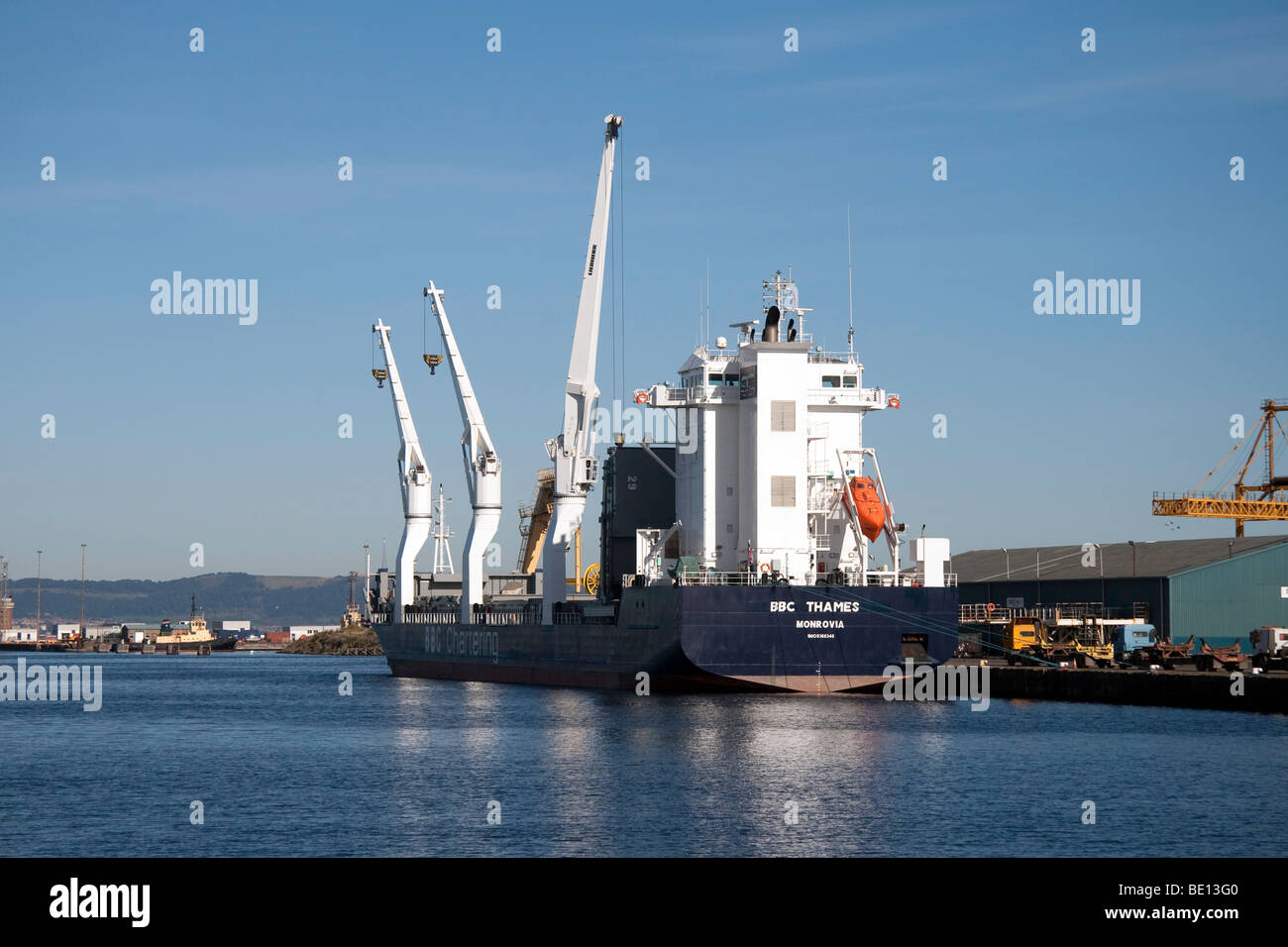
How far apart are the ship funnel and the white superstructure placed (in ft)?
0.10

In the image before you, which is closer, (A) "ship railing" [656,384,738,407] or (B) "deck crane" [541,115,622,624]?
(A) "ship railing" [656,384,738,407]

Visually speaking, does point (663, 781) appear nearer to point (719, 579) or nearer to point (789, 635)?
point (789, 635)

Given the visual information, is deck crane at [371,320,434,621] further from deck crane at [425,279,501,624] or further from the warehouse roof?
the warehouse roof

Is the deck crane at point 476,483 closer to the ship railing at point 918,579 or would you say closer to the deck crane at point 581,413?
the deck crane at point 581,413

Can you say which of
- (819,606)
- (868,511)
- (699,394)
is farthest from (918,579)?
(699,394)

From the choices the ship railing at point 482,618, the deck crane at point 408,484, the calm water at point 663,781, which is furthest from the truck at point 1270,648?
the deck crane at point 408,484

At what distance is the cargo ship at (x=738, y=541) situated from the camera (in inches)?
1781

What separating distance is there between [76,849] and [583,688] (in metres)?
34.8

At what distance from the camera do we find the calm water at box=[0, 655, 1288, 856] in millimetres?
22953

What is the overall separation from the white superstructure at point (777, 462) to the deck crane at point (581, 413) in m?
6.50

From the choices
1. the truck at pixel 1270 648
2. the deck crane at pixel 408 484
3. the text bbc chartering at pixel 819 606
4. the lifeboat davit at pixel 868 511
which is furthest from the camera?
the deck crane at pixel 408 484

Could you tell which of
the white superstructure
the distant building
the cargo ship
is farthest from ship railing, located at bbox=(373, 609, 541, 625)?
the distant building
